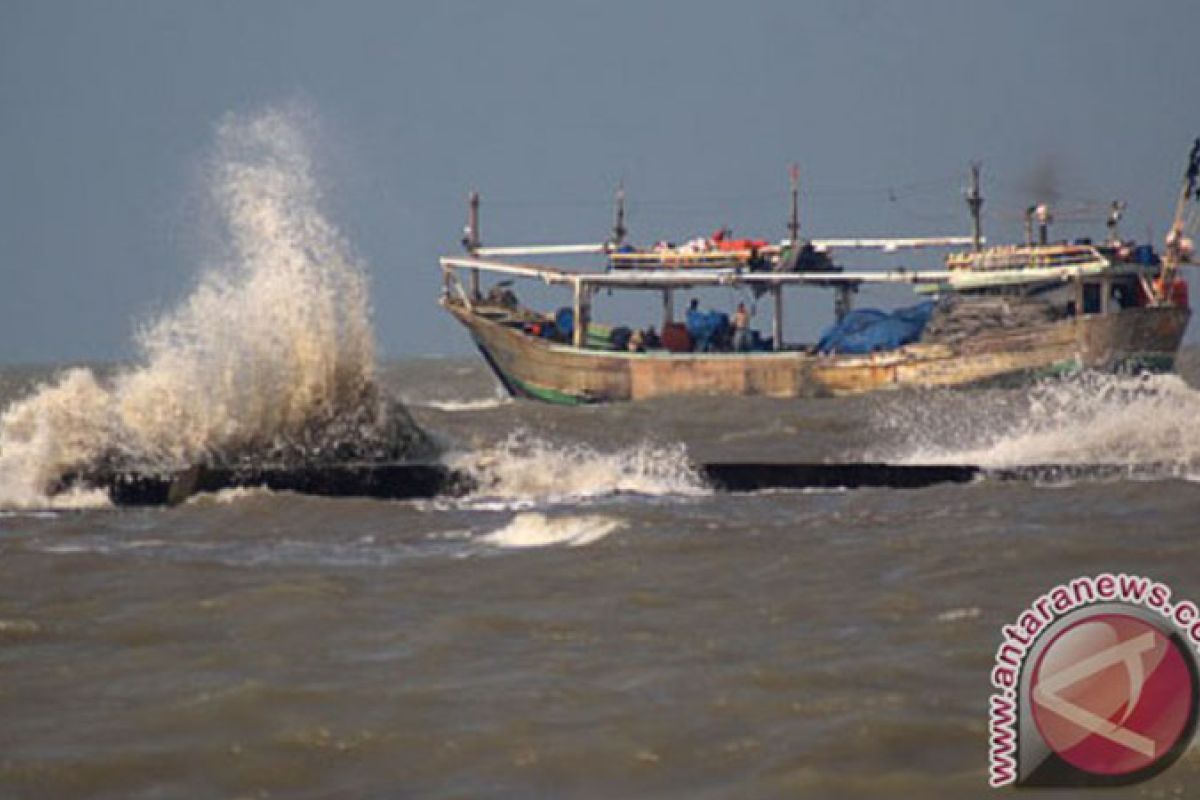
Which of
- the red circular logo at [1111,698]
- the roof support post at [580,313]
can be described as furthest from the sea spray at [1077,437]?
the roof support post at [580,313]

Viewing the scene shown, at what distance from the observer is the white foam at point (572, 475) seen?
20.2m

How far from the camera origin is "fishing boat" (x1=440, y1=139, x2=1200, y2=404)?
1847 inches

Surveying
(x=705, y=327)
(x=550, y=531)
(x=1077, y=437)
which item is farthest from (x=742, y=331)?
(x=550, y=531)

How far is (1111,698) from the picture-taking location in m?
9.26

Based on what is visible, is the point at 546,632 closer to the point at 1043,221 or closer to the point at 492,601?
the point at 492,601

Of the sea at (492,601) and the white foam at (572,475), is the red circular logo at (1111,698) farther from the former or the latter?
the white foam at (572,475)

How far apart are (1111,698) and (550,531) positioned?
26.7 feet

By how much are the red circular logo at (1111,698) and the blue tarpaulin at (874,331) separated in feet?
133

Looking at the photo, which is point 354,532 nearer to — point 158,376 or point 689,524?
point 689,524

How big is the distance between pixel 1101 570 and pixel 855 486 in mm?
5360

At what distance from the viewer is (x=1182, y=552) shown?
14445 millimetres

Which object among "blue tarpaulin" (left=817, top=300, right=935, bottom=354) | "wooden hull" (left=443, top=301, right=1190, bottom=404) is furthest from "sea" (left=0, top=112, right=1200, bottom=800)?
"blue tarpaulin" (left=817, top=300, right=935, bottom=354)

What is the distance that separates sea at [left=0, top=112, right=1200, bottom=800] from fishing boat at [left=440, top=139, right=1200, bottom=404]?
22.2 metres

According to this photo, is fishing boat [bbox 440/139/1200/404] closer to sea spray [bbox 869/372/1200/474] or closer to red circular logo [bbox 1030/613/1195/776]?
sea spray [bbox 869/372/1200/474]
